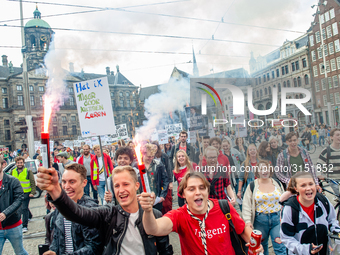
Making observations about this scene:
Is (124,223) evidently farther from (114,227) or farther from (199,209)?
(199,209)

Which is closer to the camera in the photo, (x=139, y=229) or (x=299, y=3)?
(x=139, y=229)

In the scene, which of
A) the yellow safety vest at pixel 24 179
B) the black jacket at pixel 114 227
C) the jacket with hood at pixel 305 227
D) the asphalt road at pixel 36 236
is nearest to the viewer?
the black jacket at pixel 114 227

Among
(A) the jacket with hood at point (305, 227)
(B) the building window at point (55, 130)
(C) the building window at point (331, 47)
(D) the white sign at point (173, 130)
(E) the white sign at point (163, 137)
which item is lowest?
(A) the jacket with hood at point (305, 227)

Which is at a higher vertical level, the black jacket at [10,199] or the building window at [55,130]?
the building window at [55,130]

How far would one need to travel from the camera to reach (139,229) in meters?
2.10

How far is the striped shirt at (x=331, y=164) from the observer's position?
3.52 m

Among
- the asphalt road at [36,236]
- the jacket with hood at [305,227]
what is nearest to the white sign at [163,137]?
the asphalt road at [36,236]

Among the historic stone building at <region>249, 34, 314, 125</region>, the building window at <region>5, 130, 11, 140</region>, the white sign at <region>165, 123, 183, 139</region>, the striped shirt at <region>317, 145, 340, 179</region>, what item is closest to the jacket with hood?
the striped shirt at <region>317, 145, 340, 179</region>

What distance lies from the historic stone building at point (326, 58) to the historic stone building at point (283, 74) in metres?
0.10

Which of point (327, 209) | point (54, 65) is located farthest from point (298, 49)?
point (54, 65)

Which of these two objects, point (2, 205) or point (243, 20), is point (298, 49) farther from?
point (2, 205)

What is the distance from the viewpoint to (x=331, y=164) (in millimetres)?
3561

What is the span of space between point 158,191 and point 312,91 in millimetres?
2797

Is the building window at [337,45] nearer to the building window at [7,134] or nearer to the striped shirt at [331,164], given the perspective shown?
the striped shirt at [331,164]
